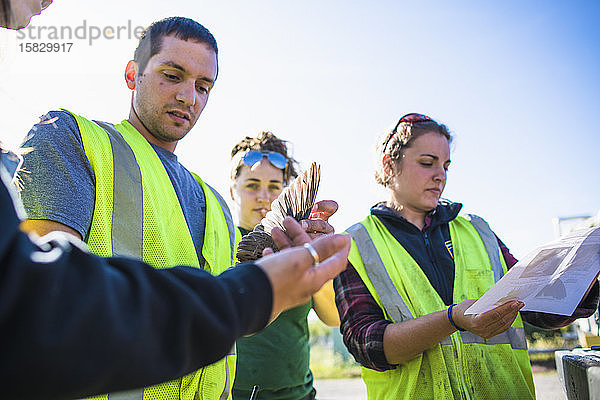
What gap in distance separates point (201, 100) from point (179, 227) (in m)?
0.73

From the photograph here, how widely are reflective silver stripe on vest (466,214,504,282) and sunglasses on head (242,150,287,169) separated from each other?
1.73 m

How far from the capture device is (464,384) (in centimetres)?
229

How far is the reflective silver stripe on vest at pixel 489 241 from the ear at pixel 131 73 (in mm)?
2153

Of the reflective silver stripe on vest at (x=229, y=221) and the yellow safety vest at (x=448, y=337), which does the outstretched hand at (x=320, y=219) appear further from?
the yellow safety vest at (x=448, y=337)

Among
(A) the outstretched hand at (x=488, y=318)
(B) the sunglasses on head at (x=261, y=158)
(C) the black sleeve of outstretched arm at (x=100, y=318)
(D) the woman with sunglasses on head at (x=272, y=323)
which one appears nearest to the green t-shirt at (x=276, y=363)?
(D) the woman with sunglasses on head at (x=272, y=323)

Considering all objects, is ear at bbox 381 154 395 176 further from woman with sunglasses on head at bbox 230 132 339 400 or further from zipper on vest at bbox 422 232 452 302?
woman with sunglasses on head at bbox 230 132 339 400

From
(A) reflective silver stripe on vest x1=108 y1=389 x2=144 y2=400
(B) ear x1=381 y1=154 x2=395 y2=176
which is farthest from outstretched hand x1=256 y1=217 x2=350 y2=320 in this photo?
(B) ear x1=381 y1=154 x2=395 y2=176

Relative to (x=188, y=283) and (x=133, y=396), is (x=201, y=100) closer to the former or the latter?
(x=133, y=396)

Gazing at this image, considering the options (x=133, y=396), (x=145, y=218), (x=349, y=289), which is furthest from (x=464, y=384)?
(x=145, y=218)

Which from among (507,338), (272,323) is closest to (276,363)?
(272,323)

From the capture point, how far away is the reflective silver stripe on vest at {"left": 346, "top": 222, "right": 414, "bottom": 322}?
2.46 meters

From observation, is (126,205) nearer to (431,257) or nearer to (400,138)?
(431,257)

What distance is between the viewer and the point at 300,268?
100 centimetres

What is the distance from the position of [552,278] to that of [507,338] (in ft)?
2.07
